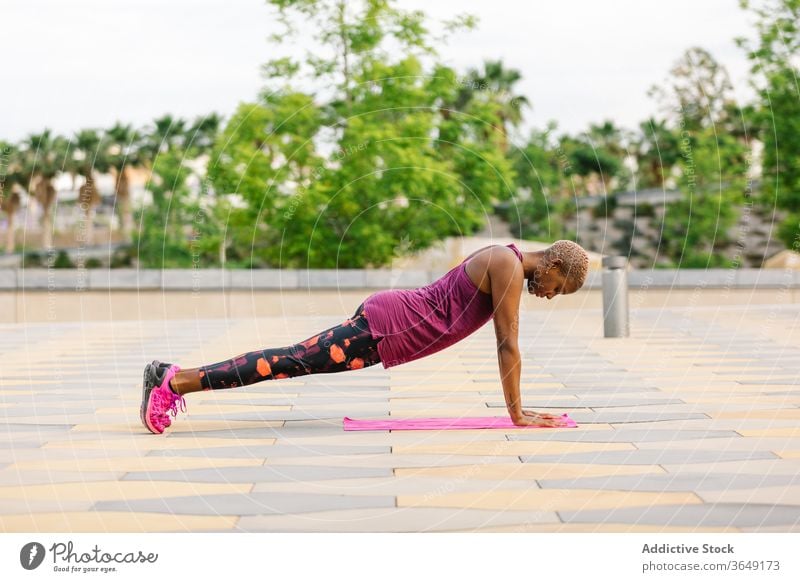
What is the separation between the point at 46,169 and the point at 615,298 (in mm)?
45672

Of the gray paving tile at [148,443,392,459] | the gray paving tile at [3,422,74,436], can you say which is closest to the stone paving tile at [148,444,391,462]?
the gray paving tile at [148,443,392,459]

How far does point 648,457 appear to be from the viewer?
17.9 ft

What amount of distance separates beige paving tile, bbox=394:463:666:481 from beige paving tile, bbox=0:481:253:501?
0.83 metres

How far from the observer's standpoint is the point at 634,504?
173 inches

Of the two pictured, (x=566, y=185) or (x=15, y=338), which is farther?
(x=566, y=185)

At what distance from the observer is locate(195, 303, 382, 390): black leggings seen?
6242 mm

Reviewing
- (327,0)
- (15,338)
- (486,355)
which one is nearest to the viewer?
(486,355)

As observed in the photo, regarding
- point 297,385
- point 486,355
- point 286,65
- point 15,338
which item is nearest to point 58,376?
point 297,385

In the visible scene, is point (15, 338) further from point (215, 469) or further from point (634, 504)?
point (634, 504)

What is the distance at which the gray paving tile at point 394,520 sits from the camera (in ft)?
13.3

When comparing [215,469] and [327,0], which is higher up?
[327,0]

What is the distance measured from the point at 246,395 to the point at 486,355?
412cm
